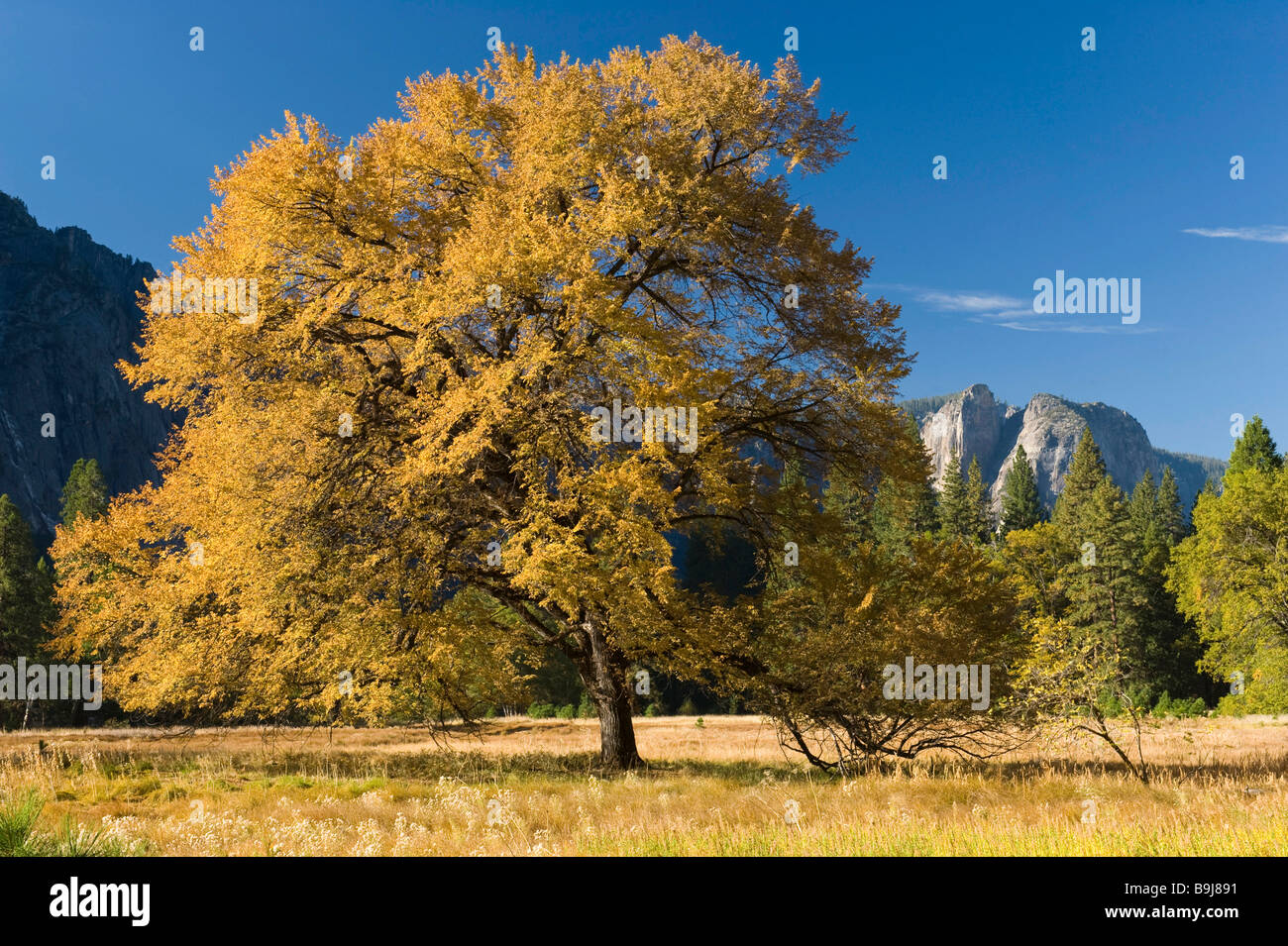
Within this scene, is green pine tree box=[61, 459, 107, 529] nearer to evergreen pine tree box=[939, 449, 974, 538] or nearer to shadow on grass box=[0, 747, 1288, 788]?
shadow on grass box=[0, 747, 1288, 788]

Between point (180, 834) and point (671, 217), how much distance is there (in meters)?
11.0

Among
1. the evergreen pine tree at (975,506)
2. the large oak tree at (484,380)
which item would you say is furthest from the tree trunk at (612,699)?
the evergreen pine tree at (975,506)

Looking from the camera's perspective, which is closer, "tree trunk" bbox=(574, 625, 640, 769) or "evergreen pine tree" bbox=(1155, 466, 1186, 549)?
"tree trunk" bbox=(574, 625, 640, 769)

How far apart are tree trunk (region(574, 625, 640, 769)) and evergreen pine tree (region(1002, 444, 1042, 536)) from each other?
195 ft

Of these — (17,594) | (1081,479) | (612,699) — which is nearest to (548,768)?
(612,699)

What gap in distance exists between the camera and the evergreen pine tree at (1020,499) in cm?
6875

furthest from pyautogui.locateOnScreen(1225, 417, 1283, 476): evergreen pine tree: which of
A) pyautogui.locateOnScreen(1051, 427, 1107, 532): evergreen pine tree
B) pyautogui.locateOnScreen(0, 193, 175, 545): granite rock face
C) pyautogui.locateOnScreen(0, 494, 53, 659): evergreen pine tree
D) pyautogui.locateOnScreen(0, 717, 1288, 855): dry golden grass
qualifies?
pyautogui.locateOnScreen(0, 193, 175, 545): granite rock face

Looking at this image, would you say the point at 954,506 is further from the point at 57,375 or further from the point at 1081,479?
the point at 57,375

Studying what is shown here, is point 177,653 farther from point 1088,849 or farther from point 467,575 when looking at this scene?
point 1088,849

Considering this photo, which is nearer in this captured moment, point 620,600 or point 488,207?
point 620,600

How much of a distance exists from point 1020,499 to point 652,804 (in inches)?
2634

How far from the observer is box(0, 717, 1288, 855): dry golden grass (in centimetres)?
659
